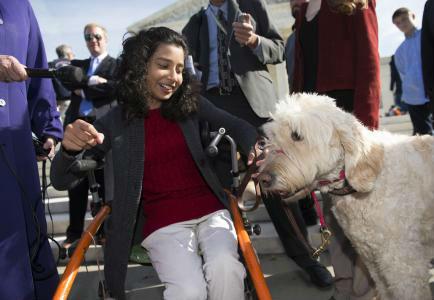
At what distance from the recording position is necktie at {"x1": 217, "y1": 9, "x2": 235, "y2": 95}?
3.41 m

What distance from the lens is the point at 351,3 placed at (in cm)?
254

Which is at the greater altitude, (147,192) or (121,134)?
(121,134)

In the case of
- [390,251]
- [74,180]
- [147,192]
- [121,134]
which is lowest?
[390,251]

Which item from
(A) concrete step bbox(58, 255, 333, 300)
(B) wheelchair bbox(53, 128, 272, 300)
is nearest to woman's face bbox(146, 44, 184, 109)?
(B) wheelchair bbox(53, 128, 272, 300)

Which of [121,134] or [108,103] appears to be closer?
[121,134]

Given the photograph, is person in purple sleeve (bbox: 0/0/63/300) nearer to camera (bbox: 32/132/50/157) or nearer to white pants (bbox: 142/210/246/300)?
camera (bbox: 32/132/50/157)

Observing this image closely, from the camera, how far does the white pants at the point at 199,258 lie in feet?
6.41

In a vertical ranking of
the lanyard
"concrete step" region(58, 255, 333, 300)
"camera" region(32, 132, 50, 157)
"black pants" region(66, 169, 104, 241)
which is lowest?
"concrete step" region(58, 255, 333, 300)

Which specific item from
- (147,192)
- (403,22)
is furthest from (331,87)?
(403,22)

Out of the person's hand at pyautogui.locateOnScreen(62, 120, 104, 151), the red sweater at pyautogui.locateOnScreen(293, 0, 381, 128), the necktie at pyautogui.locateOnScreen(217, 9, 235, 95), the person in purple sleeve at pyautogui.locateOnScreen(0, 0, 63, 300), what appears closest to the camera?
the person's hand at pyautogui.locateOnScreen(62, 120, 104, 151)

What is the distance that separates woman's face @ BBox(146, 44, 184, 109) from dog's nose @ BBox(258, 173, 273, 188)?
2.68ft

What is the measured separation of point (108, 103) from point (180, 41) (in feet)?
4.50

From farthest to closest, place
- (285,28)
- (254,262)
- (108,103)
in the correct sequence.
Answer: (285,28) → (108,103) → (254,262)

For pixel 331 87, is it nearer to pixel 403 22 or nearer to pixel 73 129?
pixel 73 129
